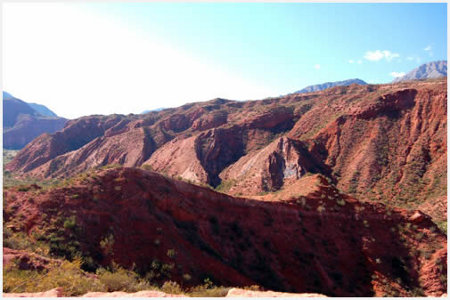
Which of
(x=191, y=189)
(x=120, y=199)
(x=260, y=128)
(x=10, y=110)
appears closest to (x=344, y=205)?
(x=191, y=189)

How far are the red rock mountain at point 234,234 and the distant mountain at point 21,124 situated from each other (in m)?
146

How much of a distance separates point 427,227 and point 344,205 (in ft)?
21.4

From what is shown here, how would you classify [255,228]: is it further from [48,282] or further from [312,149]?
[312,149]

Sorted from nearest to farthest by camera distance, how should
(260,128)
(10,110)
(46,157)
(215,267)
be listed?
1. (215,267)
2. (260,128)
3. (46,157)
4. (10,110)

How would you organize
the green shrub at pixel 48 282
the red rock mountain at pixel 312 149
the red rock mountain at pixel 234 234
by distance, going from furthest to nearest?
1. the red rock mountain at pixel 312 149
2. the red rock mountain at pixel 234 234
3. the green shrub at pixel 48 282

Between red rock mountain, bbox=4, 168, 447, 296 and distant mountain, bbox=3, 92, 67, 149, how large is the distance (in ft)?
478

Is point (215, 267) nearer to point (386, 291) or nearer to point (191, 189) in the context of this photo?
point (191, 189)

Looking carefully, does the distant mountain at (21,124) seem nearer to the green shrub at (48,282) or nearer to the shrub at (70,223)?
the shrub at (70,223)

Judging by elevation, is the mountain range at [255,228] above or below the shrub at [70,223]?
below

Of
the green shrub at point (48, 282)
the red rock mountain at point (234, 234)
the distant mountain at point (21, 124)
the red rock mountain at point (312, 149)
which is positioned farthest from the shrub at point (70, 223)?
the distant mountain at point (21, 124)

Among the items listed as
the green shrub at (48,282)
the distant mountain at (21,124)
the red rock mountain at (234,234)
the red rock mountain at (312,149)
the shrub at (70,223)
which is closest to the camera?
the green shrub at (48,282)

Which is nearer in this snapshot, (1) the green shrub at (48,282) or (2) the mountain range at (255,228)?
(1) the green shrub at (48,282)

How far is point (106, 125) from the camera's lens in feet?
360

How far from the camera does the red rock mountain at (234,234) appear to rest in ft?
48.5
